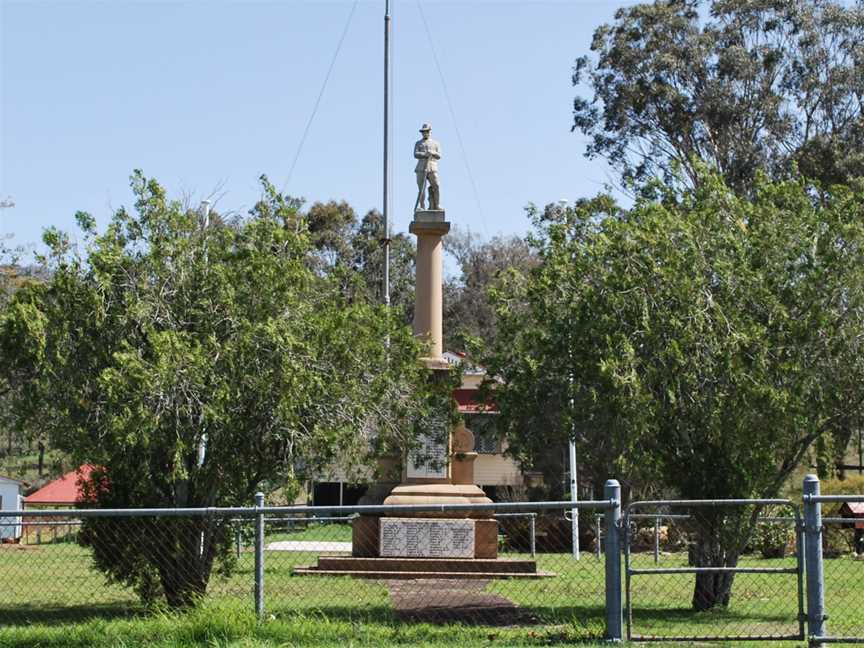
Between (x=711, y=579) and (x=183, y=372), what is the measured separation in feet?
20.7

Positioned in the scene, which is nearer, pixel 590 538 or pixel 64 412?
pixel 64 412

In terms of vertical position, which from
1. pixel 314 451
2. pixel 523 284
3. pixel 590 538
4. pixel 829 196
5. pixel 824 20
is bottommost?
pixel 590 538

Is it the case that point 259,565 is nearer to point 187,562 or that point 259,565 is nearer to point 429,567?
point 187,562

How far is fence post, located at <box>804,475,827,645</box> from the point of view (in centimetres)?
908

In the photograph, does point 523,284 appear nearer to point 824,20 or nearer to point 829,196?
point 829,196

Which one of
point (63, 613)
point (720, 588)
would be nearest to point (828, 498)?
point (720, 588)

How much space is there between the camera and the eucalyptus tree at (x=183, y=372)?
1338 centimetres

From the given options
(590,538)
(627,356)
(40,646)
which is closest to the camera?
(40,646)

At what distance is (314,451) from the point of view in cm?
1437

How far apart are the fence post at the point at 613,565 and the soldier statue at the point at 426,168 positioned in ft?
42.3

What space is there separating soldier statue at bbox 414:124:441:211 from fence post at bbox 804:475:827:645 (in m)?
13.3

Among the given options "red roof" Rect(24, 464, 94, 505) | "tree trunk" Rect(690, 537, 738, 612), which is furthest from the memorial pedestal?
"red roof" Rect(24, 464, 94, 505)

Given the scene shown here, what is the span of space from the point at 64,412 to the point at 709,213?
7496 mm

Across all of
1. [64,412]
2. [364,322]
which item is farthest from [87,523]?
[364,322]
